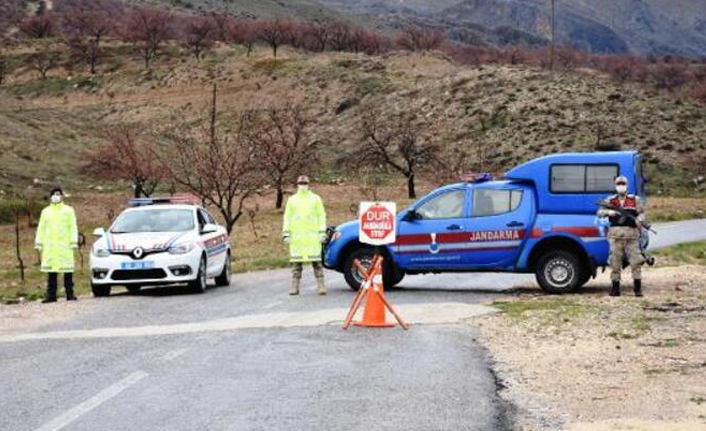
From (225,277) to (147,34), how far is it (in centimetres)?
10054

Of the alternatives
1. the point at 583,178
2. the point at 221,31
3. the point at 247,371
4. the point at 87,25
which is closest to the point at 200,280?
the point at 583,178

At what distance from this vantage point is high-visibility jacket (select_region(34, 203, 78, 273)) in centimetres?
1862

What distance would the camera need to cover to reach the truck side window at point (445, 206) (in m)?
19.1

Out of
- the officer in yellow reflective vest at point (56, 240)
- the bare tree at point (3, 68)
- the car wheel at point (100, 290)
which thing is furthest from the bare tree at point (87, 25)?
the officer in yellow reflective vest at point (56, 240)

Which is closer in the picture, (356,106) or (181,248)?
(181,248)

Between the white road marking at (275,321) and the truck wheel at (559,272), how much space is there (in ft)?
7.04

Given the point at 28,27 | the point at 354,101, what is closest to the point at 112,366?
the point at 354,101

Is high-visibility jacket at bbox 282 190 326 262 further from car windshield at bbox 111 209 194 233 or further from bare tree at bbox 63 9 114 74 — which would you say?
bare tree at bbox 63 9 114 74

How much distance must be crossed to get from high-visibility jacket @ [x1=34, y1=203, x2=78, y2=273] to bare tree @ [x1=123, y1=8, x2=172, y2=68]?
91720mm

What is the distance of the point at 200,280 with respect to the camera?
765 inches

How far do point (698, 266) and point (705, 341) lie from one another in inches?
466

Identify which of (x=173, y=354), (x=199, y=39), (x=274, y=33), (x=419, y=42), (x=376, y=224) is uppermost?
(x=419, y=42)

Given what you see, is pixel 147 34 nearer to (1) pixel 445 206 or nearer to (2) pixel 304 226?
(1) pixel 445 206

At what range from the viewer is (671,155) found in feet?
231
